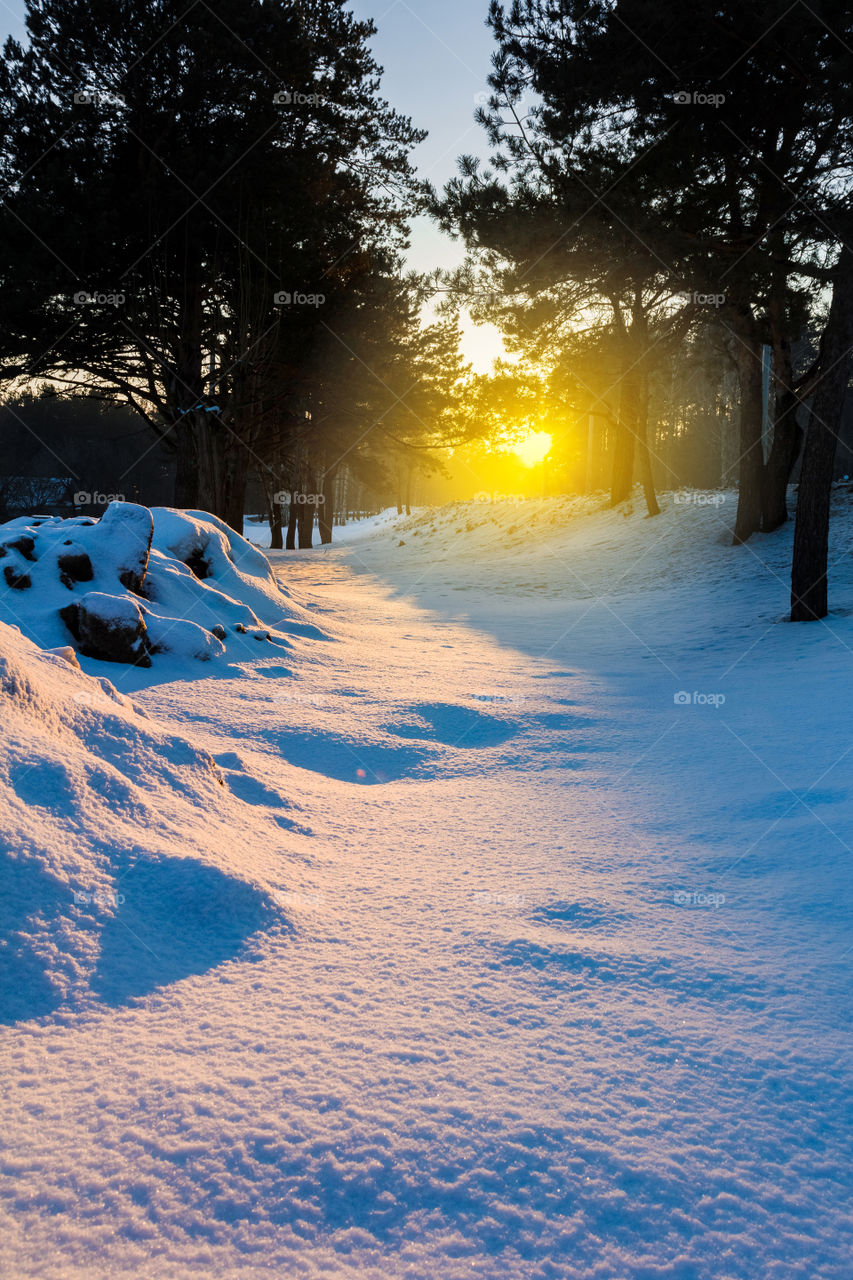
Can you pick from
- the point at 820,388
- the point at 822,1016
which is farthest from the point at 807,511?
the point at 822,1016

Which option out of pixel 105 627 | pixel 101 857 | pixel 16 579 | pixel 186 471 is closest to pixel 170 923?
pixel 101 857

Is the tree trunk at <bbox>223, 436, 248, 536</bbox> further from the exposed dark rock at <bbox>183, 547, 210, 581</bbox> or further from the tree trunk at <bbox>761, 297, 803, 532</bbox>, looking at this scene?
the tree trunk at <bbox>761, 297, 803, 532</bbox>

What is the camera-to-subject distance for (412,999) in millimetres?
2137

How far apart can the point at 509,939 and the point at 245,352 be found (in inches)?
535

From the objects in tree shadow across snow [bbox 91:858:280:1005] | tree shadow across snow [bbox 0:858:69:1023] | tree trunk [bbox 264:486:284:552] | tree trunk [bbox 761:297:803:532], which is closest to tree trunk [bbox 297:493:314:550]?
tree trunk [bbox 264:486:284:552]

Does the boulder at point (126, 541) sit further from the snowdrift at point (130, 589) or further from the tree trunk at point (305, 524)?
the tree trunk at point (305, 524)

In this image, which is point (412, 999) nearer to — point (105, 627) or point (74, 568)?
point (105, 627)

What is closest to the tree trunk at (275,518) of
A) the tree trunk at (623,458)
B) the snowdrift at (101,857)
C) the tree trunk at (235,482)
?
the tree trunk at (235,482)

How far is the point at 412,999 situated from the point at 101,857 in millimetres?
1121

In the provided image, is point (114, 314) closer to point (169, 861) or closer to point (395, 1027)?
point (169, 861)

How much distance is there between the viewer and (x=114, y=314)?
1355 centimetres

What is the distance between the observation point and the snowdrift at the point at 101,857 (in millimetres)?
2076

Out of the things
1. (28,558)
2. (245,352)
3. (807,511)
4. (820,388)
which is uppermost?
(245,352)

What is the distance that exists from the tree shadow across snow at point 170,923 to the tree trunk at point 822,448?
8.62 meters
